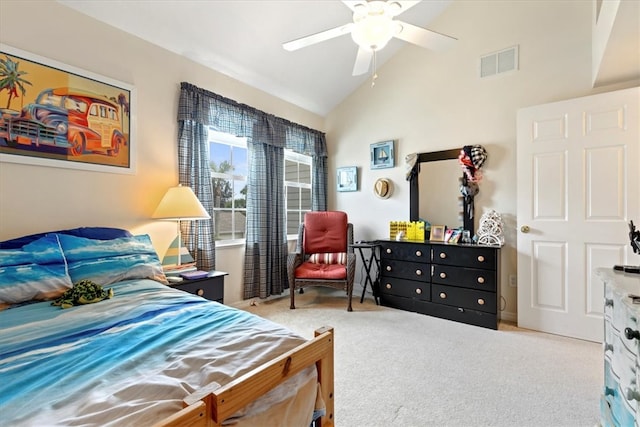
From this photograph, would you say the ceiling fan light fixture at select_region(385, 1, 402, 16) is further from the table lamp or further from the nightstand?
the nightstand

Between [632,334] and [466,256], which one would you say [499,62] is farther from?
[632,334]

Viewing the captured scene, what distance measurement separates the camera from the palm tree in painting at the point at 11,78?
6.18ft

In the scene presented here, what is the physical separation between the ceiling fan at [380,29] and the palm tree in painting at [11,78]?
70.0 inches

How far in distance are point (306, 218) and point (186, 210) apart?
5.58 feet

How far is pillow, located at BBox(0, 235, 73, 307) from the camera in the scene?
1480mm

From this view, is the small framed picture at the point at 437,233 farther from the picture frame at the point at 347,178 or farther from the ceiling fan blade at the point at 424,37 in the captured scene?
the ceiling fan blade at the point at 424,37

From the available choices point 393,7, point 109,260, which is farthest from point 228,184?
point 393,7

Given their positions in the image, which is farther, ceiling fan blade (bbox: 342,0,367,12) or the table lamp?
the table lamp

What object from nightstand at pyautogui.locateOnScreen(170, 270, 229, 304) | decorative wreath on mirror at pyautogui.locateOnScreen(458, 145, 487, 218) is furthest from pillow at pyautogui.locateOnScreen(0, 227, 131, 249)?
decorative wreath on mirror at pyautogui.locateOnScreen(458, 145, 487, 218)

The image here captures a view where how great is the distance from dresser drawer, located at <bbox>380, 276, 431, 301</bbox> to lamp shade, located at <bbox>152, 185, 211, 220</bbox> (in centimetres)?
215

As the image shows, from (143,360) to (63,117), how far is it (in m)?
2.12

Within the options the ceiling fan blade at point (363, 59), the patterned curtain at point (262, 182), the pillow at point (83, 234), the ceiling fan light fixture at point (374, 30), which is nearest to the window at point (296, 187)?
the patterned curtain at point (262, 182)

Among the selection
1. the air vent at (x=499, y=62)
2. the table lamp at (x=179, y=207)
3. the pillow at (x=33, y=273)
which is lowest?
the pillow at (x=33, y=273)

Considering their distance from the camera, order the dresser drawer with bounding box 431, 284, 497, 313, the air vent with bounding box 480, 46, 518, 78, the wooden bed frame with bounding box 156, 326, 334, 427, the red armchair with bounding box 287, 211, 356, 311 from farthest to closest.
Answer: the red armchair with bounding box 287, 211, 356, 311
the air vent with bounding box 480, 46, 518, 78
the dresser drawer with bounding box 431, 284, 497, 313
the wooden bed frame with bounding box 156, 326, 334, 427
